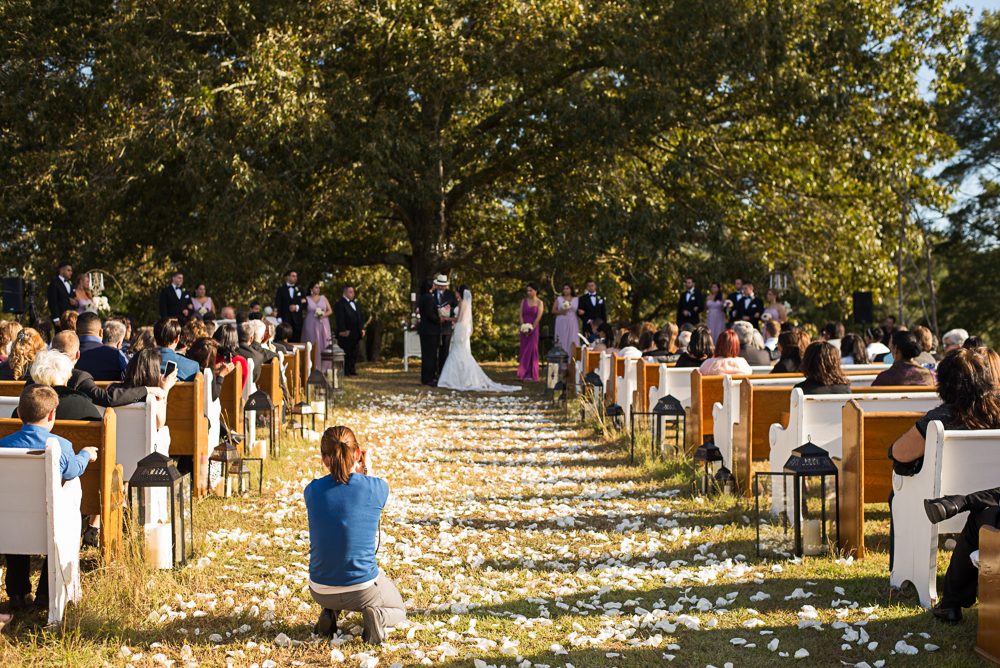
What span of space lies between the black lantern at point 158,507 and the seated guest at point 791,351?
222 inches

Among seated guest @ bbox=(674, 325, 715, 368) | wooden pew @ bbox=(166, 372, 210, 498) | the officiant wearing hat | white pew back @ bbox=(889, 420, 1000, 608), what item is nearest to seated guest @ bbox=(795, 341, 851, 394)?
white pew back @ bbox=(889, 420, 1000, 608)

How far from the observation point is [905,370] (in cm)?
726

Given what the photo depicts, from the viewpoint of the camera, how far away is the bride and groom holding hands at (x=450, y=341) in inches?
680

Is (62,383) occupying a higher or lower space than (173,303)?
lower

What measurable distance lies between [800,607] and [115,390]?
4.42 meters

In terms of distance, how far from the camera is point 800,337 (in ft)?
28.0

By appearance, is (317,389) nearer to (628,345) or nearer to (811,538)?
(628,345)

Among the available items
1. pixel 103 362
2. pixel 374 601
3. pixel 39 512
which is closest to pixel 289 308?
pixel 103 362

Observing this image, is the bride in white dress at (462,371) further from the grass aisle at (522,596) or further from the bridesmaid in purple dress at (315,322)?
the grass aisle at (522,596)

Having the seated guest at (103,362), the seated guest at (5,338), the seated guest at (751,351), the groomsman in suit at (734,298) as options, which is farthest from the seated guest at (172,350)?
the groomsman in suit at (734,298)

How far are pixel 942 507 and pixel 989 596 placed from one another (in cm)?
43

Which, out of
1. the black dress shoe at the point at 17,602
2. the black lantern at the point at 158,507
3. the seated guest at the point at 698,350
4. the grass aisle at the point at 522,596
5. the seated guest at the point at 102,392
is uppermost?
the seated guest at the point at 698,350

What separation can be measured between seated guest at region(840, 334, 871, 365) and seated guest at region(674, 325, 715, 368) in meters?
2.75

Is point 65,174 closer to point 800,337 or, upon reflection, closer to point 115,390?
point 115,390
